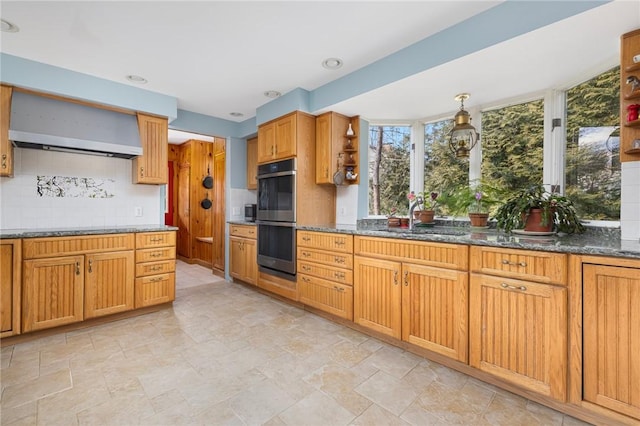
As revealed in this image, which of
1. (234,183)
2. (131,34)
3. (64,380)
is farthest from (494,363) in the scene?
(234,183)

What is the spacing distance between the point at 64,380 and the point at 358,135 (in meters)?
3.34

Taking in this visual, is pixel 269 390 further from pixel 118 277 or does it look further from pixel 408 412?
pixel 118 277

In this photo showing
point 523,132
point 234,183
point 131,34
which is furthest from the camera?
point 234,183

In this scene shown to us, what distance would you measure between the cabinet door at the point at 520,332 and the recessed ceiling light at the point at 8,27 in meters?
3.74

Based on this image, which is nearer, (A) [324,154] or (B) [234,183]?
(A) [324,154]

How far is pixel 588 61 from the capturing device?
6.73 feet

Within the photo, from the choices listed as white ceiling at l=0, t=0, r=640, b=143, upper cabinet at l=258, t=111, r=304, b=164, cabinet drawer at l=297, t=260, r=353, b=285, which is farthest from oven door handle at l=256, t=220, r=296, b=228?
white ceiling at l=0, t=0, r=640, b=143

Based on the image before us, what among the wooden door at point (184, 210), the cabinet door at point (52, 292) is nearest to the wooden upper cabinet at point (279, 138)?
the cabinet door at point (52, 292)

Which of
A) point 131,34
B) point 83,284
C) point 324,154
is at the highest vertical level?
point 131,34

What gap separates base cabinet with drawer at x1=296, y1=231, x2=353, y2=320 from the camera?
8.90ft

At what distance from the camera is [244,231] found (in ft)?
13.3

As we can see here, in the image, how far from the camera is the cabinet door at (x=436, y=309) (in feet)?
6.37

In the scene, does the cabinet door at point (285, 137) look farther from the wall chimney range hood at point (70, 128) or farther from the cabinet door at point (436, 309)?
the cabinet door at point (436, 309)

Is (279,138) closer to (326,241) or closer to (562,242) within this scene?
(326,241)
